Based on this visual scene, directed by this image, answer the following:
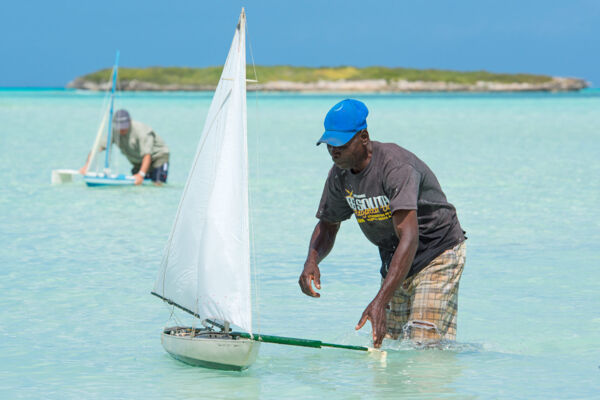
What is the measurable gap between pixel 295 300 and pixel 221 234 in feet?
9.55

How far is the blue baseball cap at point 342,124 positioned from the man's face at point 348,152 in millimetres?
43

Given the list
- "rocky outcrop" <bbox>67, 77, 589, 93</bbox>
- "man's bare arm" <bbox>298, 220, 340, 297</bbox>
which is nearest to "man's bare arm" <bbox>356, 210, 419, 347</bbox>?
"man's bare arm" <bbox>298, 220, 340, 297</bbox>

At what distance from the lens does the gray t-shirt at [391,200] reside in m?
5.09

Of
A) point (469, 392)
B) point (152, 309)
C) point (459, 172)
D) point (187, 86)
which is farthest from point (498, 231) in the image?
point (187, 86)

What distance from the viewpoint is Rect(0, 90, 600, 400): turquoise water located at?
579 centimetres

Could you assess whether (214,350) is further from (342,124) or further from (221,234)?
(342,124)

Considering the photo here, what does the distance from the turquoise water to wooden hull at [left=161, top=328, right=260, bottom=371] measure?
107mm

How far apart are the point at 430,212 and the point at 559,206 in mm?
9072

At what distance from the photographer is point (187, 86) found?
162875 millimetres

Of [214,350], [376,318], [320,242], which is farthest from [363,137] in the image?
[214,350]

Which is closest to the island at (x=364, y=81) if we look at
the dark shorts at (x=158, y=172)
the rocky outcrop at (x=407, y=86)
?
the rocky outcrop at (x=407, y=86)

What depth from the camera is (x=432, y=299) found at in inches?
217

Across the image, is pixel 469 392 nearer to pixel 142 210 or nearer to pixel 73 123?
pixel 142 210

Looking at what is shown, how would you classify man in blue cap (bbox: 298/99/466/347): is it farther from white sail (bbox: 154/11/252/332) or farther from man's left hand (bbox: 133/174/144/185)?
man's left hand (bbox: 133/174/144/185)
